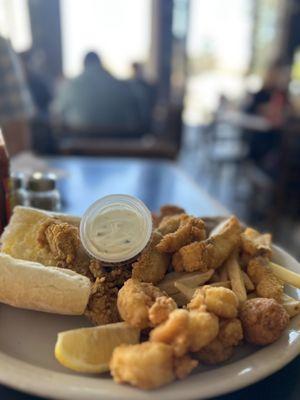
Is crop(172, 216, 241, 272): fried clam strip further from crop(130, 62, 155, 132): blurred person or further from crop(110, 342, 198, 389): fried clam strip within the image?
crop(130, 62, 155, 132): blurred person

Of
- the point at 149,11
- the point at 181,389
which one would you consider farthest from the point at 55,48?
the point at 181,389

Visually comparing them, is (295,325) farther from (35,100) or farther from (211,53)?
(211,53)

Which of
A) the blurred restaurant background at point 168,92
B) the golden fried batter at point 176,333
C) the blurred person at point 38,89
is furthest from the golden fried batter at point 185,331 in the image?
the blurred person at point 38,89

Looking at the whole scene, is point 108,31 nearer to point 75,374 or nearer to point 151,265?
point 151,265

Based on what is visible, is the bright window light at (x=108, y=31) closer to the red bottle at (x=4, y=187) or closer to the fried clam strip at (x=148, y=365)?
the red bottle at (x=4, y=187)

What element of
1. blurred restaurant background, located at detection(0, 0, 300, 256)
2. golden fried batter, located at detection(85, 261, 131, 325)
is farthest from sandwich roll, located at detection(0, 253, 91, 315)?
blurred restaurant background, located at detection(0, 0, 300, 256)

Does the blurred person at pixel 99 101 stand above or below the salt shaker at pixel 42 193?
below

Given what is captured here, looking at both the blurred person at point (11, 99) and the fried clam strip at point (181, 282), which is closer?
the fried clam strip at point (181, 282)
